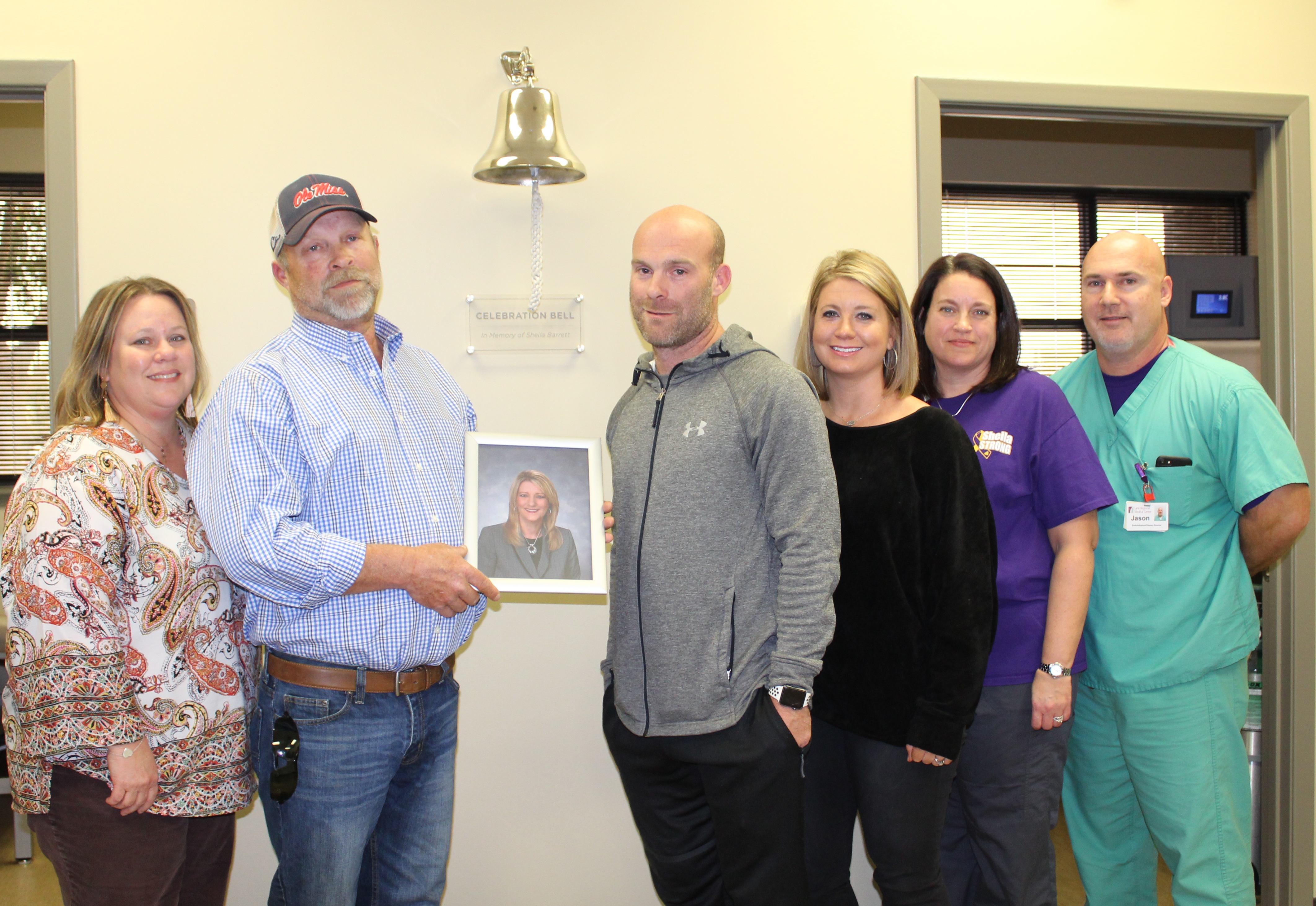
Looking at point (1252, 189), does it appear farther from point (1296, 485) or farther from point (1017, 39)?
point (1296, 485)

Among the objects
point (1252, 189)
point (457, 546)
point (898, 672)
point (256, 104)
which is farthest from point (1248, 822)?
point (1252, 189)

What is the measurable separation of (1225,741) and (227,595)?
2.39 metres

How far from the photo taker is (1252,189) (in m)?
5.77

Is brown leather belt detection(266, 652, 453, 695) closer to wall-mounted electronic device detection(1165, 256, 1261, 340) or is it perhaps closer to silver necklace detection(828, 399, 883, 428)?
silver necklace detection(828, 399, 883, 428)

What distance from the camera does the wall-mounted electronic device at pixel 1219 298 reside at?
132 inches

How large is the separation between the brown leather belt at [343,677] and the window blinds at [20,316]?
441 cm

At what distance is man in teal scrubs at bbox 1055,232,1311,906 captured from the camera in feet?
7.04

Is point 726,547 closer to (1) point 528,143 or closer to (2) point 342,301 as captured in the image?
(2) point 342,301

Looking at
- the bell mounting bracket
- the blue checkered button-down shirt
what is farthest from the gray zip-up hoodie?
the bell mounting bracket

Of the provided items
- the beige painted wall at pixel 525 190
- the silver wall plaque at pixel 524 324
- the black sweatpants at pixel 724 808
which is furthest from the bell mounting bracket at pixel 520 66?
the black sweatpants at pixel 724 808

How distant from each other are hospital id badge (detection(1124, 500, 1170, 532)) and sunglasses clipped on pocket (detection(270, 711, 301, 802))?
6.62ft

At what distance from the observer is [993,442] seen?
2068mm

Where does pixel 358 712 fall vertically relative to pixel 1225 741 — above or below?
above

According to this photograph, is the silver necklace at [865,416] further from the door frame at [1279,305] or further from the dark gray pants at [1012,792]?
the door frame at [1279,305]
